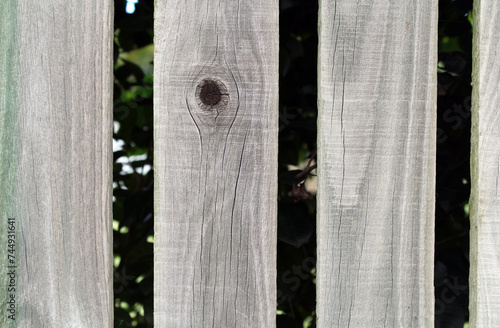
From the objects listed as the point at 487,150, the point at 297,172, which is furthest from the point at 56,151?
the point at 487,150

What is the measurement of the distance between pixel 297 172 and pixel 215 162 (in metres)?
0.36

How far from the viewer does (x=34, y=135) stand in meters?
1.01

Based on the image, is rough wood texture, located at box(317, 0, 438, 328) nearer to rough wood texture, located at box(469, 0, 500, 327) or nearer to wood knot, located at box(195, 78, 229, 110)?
rough wood texture, located at box(469, 0, 500, 327)

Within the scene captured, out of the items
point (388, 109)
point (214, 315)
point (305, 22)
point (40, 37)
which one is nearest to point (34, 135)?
point (40, 37)

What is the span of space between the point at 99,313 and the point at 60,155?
1.21 feet

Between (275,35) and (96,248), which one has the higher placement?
(275,35)

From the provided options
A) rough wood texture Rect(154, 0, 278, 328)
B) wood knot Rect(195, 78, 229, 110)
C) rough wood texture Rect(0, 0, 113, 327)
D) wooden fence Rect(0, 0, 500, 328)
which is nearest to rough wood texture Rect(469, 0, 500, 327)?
wooden fence Rect(0, 0, 500, 328)

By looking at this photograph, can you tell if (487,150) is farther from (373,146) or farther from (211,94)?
(211,94)

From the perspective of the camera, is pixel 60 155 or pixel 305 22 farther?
pixel 305 22

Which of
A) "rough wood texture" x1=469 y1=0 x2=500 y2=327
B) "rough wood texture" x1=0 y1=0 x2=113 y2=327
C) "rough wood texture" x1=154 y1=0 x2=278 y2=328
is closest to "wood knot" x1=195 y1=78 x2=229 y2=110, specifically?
"rough wood texture" x1=154 y1=0 x2=278 y2=328

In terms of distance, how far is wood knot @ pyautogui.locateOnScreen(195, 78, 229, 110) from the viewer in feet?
3.22

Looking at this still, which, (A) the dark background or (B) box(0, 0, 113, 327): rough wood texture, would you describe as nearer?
(B) box(0, 0, 113, 327): rough wood texture

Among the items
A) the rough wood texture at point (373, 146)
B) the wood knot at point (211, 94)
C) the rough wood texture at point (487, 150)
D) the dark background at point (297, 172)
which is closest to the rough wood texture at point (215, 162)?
the wood knot at point (211, 94)

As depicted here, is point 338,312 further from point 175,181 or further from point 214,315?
point 175,181
